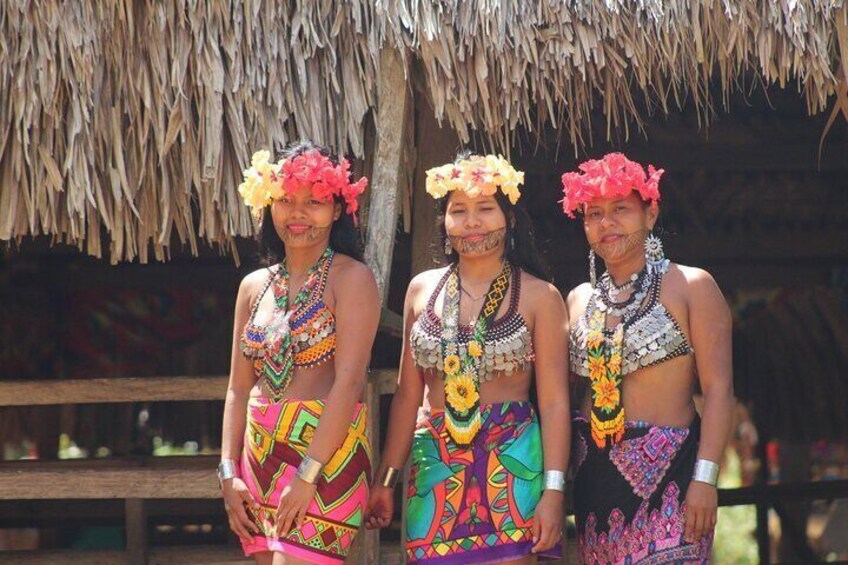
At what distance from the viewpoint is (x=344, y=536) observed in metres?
3.98

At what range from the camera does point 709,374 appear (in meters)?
3.95

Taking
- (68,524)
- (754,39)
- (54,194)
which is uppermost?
(754,39)

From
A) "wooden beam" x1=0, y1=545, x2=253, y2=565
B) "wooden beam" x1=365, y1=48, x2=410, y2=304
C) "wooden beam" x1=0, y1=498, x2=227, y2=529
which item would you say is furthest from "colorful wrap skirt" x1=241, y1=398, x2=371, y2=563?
"wooden beam" x1=0, y1=498, x2=227, y2=529

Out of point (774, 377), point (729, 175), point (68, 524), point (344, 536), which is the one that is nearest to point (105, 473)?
point (344, 536)

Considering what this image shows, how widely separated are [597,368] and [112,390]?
221cm

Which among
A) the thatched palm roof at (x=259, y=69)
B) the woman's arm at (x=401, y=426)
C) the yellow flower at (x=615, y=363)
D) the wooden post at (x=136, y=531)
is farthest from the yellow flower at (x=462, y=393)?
the wooden post at (x=136, y=531)

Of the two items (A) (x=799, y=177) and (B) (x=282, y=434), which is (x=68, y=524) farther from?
(A) (x=799, y=177)

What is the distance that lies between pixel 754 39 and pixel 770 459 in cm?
466

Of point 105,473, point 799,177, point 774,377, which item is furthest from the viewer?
point 774,377

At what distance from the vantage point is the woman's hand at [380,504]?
Answer: 4156 mm

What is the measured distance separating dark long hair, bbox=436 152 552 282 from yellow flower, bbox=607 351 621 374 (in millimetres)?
357

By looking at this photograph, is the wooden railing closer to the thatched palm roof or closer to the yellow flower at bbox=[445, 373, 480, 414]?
the yellow flower at bbox=[445, 373, 480, 414]

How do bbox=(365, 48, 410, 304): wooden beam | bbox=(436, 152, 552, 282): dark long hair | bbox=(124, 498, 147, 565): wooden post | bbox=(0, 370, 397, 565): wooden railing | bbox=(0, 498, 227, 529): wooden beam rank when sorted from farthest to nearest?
bbox=(0, 498, 227, 529): wooden beam < bbox=(124, 498, 147, 565): wooden post < bbox=(0, 370, 397, 565): wooden railing < bbox=(365, 48, 410, 304): wooden beam < bbox=(436, 152, 552, 282): dark long hair

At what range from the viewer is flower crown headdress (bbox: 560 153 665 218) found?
3998mm
